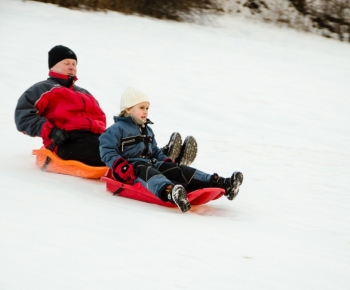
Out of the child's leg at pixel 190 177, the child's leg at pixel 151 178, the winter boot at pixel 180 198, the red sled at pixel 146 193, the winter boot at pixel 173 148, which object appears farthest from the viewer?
the winter boot at pixel 173 148

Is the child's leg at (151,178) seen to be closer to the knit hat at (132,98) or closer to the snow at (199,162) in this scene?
the snow at (199,162)

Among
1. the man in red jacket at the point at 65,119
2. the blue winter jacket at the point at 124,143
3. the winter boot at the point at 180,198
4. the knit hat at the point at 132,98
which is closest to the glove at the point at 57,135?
the man in red jacket at the point at 65,119

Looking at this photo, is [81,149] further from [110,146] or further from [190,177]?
[190,177]

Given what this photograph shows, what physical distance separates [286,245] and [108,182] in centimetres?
152

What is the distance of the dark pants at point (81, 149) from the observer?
5.41m

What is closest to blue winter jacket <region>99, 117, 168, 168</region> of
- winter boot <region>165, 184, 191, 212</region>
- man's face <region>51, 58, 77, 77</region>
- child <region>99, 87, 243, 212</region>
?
child <region>99, 87, 243, 212</region>

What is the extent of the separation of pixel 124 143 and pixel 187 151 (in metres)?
0.69

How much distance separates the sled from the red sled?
0.36m

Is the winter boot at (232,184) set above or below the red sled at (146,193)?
above

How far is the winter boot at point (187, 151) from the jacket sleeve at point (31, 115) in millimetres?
1048

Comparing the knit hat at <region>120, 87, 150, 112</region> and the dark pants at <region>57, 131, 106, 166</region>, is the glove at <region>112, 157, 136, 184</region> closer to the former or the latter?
the knit hat at <region>120, 87, 150, 112</region>

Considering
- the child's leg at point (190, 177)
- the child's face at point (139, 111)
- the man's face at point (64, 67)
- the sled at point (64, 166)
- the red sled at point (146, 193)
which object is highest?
the man's face at point (64, 67)

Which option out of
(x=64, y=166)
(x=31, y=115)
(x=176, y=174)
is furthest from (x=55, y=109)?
(x=176, y=174)

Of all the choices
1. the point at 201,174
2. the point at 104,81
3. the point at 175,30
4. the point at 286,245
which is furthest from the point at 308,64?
the point at 286,245
